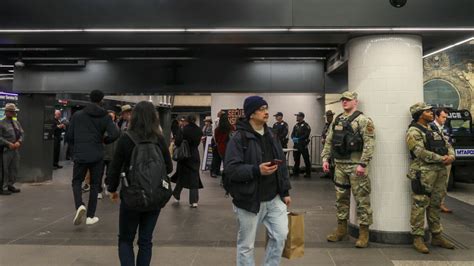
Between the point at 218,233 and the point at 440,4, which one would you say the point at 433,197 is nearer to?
the point at 440,4

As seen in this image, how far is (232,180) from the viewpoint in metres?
3.48

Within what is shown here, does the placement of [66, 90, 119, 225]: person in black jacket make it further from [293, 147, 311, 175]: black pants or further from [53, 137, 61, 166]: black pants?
[53, 137, 61, 166]: black pants

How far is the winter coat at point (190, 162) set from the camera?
25.7ft

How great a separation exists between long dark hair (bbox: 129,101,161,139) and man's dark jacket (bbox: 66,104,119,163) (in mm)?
2670

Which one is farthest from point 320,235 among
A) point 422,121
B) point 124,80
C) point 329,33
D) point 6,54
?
point 6,54

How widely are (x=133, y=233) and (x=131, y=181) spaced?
501 millimetres

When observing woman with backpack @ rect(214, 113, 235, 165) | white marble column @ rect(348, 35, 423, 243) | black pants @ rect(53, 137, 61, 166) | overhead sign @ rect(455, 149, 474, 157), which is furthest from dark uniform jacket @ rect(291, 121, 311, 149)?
black pants @ rect(53, 137, 61, 166)

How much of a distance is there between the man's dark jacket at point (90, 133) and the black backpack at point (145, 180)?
8.88 feet

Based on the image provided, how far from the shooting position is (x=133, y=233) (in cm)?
369

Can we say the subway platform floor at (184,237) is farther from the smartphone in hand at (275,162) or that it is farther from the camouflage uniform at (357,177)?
the smartphone in hand at (275,162)

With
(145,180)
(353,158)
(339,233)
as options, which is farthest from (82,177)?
(353,158)

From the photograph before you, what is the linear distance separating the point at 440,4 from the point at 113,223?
18.5ft

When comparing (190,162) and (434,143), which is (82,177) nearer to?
(190,162)

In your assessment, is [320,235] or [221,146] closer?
[320,235]
